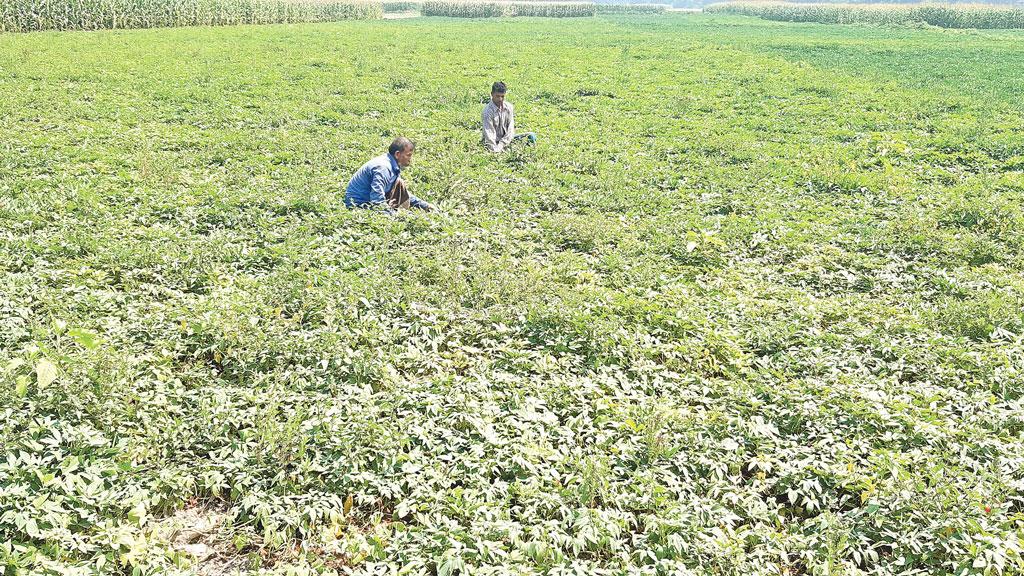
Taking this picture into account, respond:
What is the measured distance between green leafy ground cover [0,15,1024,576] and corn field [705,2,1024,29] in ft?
187

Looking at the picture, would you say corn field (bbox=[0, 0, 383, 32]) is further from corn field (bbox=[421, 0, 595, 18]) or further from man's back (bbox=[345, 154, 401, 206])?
man's back (bbox=[345, 154, 401, 206])

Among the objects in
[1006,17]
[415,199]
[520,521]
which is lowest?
[520,521]

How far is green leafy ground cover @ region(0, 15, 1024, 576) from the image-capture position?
4.32m

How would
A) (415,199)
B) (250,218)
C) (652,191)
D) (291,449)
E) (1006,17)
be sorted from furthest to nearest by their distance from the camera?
(1006,17) < (652,191) < (415,199) < (250,218) < (291,449)

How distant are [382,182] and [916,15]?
228ft

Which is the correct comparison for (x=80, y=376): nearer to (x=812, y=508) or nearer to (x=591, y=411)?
(x=591, y=411)

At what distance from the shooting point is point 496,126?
13.9 m

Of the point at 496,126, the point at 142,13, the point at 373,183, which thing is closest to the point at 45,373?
the point at 373,183

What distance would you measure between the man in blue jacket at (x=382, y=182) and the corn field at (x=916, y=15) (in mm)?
63821

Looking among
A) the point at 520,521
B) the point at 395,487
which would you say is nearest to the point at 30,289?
the point at 395,487

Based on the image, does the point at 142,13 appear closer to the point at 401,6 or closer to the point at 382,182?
the point at 382,182

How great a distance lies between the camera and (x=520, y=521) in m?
4.46

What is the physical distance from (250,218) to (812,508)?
26.0 feet

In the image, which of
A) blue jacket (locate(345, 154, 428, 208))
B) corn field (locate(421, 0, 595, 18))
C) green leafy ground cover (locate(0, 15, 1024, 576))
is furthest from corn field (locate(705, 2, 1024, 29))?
blue jacket (locate(345, 154, 428, 208))
